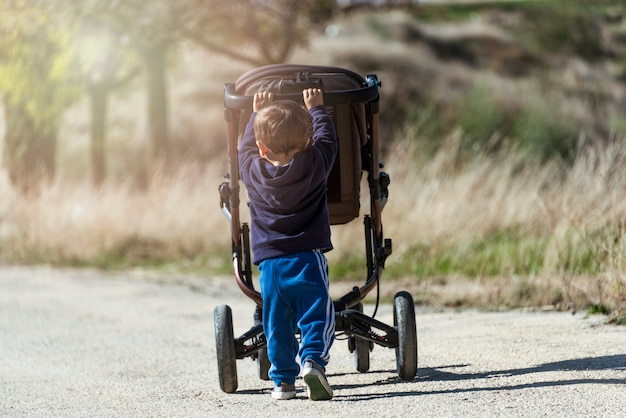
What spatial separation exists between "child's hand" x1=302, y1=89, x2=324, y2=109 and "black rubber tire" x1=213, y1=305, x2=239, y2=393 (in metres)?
1.05

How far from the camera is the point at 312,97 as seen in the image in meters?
5.75

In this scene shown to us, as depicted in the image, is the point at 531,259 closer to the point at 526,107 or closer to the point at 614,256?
the point at 614,256

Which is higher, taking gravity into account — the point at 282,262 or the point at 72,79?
the point at 72,79

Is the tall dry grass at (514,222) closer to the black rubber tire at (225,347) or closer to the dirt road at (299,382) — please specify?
the dirt road at (299,382)

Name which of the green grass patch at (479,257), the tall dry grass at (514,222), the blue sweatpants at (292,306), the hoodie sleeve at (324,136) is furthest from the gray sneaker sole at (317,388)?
the green grass patch at (479,257)

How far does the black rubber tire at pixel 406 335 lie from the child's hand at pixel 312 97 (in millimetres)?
1008

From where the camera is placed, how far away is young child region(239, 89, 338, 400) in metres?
5.44

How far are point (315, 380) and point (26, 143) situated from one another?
14.6m

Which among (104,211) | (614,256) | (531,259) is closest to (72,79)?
(104,211)

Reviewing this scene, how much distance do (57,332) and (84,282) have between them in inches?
147

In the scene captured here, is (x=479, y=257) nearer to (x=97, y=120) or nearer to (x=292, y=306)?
(x=292, y=306)

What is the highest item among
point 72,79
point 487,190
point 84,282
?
point 72,79

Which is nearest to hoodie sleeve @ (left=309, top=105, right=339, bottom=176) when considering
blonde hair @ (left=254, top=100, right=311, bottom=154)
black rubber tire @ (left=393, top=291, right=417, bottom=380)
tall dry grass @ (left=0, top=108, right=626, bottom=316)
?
blonde hair @ (left=254, top=100, right=311, bottom=154)

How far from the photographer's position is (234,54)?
1728cm
